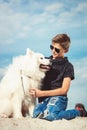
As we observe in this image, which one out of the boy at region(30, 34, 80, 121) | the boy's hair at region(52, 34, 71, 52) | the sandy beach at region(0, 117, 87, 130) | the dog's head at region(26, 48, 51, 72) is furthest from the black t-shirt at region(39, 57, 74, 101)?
the sandy beach at region(0, 117, 87, 130)

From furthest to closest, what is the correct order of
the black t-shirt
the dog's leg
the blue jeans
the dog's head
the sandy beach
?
the dog's head
the dog's leg
the black t-shirt
the blue jeans
the sandy beach

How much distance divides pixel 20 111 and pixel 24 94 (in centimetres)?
26

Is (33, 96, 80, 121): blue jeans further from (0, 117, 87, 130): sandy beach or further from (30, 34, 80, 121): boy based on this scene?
(0, 117, 87, 130): sandy beach

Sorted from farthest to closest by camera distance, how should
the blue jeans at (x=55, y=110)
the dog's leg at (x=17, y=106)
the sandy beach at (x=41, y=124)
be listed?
the dog's leg at (x=17, y=106)
the blue jeans at (x=55, y=110)
the sandy beach at (x=41, y=124)

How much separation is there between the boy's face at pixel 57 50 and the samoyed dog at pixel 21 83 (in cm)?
24

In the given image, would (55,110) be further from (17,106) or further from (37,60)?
(37,60)

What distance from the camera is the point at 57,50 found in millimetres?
4523

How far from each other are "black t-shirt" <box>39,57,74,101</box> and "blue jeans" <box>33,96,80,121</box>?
199 mm

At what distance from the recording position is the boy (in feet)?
13.8

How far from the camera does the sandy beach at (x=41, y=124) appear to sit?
3.68 metres

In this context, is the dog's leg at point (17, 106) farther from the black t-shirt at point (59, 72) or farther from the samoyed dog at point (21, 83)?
the black t-shirt at point (59, 72)

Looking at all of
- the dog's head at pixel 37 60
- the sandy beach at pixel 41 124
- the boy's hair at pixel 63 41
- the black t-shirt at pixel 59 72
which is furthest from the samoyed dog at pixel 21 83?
the sandy beach at pixel 41 124

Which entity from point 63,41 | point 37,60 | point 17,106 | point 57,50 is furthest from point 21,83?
point 63,41

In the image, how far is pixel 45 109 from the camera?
4281 millimetres
